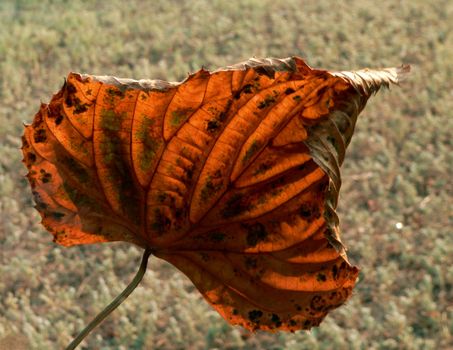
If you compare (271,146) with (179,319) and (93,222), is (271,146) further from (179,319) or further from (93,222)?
(179,319)

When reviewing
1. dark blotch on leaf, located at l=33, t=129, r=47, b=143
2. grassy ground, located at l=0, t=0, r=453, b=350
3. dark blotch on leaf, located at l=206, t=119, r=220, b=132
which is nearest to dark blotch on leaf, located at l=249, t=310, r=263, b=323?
dark blotch on leaf, located at l=206, t=119, r=220, b=132

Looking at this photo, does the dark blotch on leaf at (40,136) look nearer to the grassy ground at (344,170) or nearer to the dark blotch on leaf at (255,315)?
the dark blotch on leaf at (255,315)

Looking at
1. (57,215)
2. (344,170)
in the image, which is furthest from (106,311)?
(344,170)

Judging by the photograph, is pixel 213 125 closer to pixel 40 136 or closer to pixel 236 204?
pixel 236 204

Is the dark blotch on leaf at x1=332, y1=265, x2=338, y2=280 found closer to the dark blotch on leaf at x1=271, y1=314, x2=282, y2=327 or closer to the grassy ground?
the dark blotch on leaf at x1=271, y1=314, x2=282, y2=327

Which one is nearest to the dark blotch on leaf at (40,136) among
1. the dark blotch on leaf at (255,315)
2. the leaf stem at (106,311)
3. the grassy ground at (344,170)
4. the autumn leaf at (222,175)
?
the autumn leaf at (222,175)
